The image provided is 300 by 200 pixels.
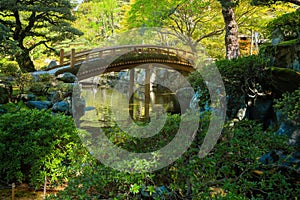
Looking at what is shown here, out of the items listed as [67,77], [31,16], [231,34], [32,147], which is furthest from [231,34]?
[31,16]

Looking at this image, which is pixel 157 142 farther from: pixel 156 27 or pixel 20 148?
pixel 156 27

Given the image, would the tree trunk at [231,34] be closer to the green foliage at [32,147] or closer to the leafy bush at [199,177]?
the leafy bush at [199,177]

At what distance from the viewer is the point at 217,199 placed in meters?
2.42

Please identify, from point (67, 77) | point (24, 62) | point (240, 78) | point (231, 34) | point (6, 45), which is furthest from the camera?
point (24, 62)

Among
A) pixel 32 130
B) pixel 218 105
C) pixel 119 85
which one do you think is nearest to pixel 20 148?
pixel 32 130

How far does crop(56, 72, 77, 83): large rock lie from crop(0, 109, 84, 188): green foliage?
8.55 m

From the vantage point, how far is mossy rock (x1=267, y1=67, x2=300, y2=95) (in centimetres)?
502

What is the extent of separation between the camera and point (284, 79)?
5.20m

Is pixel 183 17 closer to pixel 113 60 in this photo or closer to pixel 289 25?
pixel 113 60

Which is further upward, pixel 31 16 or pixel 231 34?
pixel 31 16

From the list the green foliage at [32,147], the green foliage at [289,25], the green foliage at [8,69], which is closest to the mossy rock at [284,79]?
the green foliage at [289,25]

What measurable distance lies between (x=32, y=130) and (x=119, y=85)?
2100cm

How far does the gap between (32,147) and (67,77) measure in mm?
9175

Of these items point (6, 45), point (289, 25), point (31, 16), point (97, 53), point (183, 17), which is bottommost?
point (289, 25)
